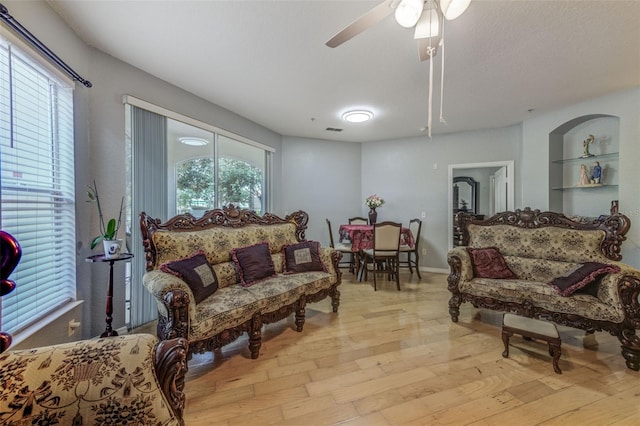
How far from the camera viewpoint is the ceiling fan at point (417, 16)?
1.32m

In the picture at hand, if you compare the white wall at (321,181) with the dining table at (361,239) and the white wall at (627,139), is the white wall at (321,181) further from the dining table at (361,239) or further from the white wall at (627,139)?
the white wall at (627,139)

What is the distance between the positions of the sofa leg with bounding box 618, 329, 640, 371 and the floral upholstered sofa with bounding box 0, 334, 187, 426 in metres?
3.04

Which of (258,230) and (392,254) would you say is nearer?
(258,230)

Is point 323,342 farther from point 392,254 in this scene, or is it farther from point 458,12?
point 458,12

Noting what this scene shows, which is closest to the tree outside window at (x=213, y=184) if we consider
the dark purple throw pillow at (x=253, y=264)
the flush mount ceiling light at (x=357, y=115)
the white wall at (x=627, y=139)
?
the dark purple throw pillow at (x=253, y=264)

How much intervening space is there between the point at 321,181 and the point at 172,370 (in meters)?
4.54

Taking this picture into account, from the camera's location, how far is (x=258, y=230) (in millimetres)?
3008

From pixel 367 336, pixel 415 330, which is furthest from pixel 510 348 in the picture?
pixel 367 336

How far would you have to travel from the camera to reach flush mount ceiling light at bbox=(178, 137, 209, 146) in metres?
3.19

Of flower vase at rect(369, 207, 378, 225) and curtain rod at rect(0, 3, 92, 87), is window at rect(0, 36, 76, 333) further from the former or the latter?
flower vase at rect(369, 207, 378, 225)

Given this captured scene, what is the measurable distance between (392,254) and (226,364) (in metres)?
2.76

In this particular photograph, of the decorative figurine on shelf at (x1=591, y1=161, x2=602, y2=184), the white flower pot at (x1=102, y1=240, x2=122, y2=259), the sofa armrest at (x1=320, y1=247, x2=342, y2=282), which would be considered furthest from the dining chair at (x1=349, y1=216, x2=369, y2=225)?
the white flower pot at (x1=102, y1=240, x2=122, y2=259)

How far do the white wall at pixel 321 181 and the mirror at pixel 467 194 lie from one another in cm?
219

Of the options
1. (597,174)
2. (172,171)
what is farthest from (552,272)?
(172,171)
